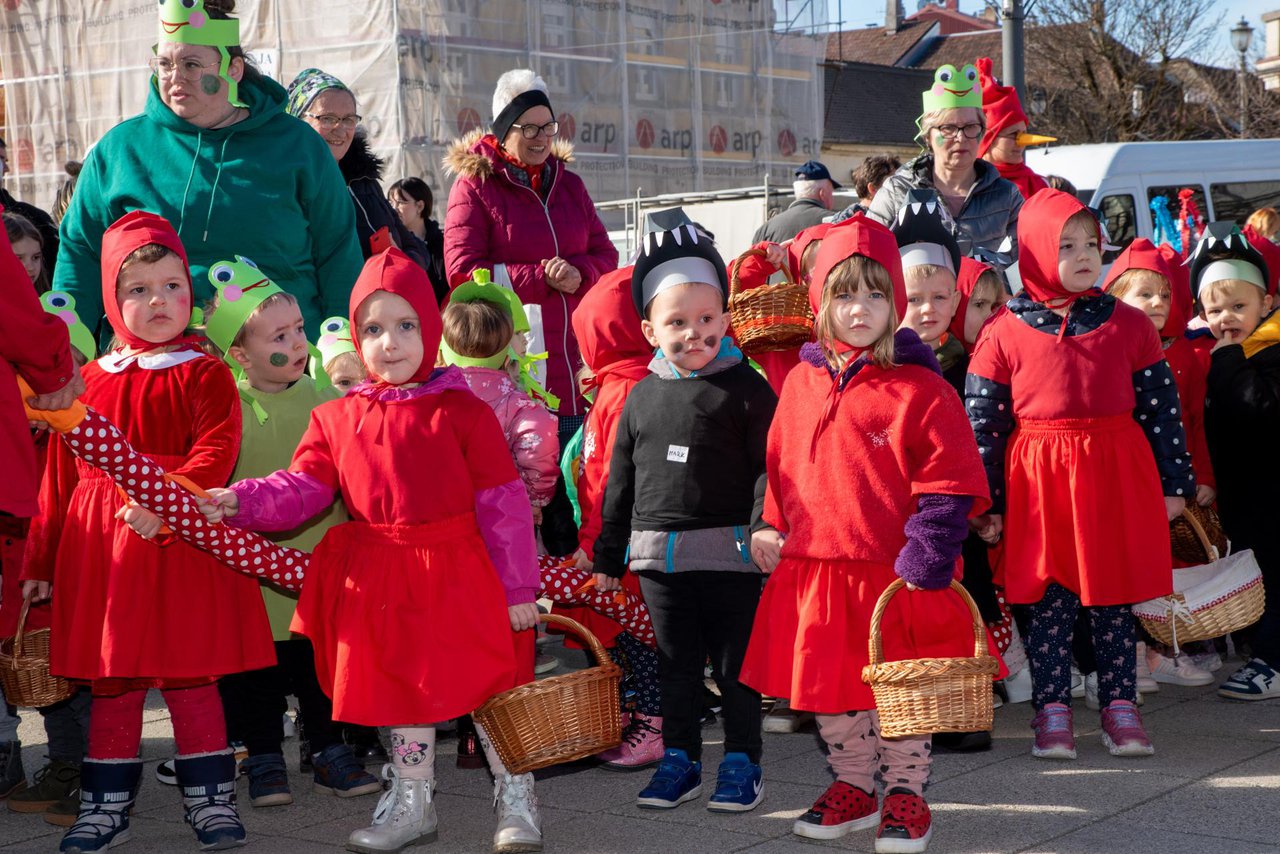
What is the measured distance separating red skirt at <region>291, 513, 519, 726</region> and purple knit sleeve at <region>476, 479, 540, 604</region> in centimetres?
4

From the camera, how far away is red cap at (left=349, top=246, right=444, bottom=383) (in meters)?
4.26

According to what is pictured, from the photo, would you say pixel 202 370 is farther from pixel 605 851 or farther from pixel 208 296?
pixel 605 851

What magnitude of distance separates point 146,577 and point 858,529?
6.58ft

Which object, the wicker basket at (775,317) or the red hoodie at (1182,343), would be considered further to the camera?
the red hoodie at (1182,343)

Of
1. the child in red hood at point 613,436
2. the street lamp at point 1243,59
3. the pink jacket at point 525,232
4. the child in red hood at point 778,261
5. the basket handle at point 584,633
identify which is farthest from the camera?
the street lamp at point 1243,59

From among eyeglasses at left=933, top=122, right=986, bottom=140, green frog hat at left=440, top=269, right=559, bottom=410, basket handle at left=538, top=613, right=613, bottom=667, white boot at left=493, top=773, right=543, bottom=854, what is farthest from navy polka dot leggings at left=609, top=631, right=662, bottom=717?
eyeglasses at left=933, top=122, right=986, bottom=140

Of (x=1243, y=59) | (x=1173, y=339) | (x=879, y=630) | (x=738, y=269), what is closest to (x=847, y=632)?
(x=879, y=630)

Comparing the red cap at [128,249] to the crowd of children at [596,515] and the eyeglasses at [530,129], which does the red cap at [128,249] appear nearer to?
the crowd of children at [596,515]

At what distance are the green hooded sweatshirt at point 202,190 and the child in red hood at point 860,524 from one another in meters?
1.97

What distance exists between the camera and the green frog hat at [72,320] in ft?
15.7

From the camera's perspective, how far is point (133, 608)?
422cm

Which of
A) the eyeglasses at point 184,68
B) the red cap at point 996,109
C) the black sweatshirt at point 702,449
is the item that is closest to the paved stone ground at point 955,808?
the black sweatshirt at point 702,449

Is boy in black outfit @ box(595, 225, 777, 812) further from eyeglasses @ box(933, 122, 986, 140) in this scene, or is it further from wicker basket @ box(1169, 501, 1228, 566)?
eyeglasses @ box(933, 122, 986, 140)

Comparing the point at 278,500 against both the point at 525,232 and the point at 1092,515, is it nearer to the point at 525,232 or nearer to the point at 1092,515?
the point at 1092,515
